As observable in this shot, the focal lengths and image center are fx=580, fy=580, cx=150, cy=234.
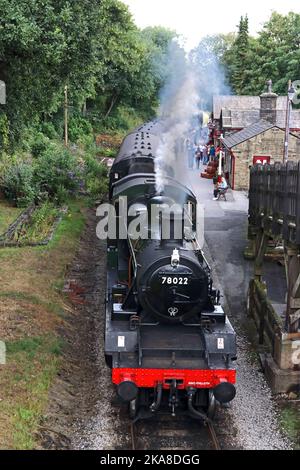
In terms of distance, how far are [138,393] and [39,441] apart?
64.0 inches

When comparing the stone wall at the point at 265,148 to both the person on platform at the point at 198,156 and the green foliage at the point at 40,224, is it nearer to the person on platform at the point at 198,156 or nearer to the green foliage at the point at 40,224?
the person on platform at the point at 198,156

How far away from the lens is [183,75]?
50.0 feet

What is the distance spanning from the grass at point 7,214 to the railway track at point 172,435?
1096cm

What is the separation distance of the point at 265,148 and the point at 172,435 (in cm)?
2207

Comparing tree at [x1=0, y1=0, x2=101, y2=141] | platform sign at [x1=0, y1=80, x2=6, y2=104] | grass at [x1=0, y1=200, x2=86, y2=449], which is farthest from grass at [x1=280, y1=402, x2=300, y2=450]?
platform sign at [x1=0, y1=80, x2=6, y2=104]

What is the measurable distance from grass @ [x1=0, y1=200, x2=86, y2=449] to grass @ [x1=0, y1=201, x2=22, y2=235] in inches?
79.4

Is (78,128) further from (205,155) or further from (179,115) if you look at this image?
(179,115)

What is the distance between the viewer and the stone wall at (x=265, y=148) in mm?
28719

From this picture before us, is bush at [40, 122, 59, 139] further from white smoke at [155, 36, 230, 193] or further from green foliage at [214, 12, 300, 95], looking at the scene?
white smoke at [155, 36, 230, 193]

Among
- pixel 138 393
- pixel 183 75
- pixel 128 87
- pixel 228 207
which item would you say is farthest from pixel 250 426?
pixel 128 87

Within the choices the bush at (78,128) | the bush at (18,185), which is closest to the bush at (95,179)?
the bush at (18,185)

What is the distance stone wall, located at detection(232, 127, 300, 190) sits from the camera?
94.2 feet

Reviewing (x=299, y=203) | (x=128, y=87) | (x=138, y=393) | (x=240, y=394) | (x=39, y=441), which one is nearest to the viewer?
(x=39, y=441)

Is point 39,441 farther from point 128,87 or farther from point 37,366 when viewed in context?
point 128,87
